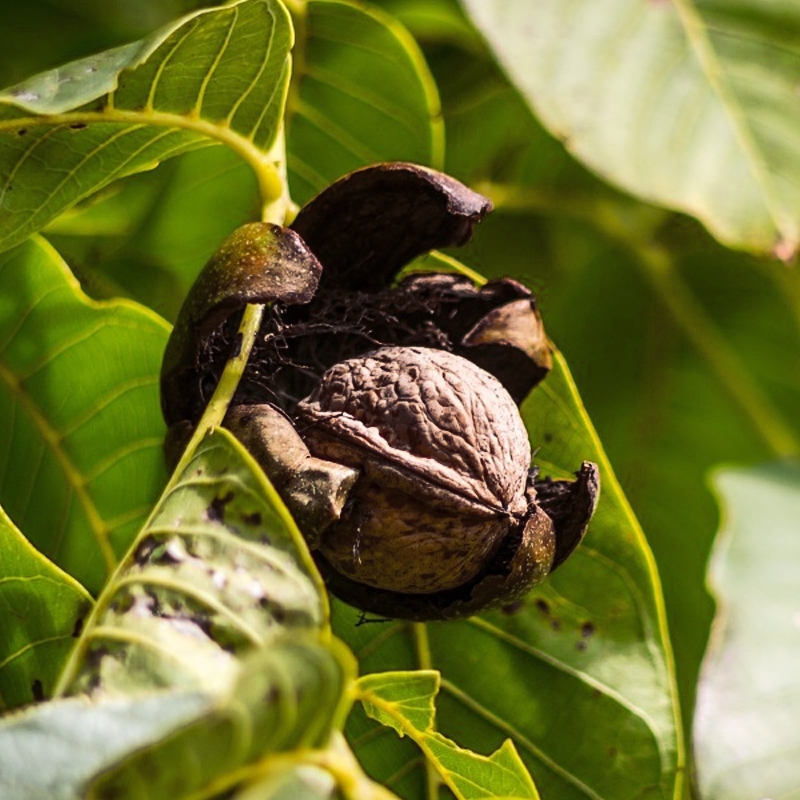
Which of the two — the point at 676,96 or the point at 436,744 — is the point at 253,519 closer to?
the point at 436,744

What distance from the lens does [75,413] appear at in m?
1.51

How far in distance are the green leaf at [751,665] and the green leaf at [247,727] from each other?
672 mm

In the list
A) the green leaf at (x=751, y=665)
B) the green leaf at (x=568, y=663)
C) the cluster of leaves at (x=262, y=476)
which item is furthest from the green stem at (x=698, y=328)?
the green leaf at (x=568, y=663)

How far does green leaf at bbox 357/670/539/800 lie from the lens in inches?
47.1

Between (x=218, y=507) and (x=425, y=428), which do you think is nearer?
(x=218, y=507)

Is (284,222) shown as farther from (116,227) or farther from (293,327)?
(116,227)

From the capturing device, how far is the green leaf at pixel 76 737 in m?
0.88

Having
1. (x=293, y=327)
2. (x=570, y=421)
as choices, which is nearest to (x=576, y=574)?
(x=570, y=421)

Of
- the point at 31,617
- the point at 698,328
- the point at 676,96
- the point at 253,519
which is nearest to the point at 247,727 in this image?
the point at 253,519

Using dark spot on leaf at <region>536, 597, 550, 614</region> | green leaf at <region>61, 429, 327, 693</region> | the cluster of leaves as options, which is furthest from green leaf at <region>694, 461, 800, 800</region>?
green leaf at <region>61, 429, 327, 693</region>

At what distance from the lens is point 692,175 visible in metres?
1.83

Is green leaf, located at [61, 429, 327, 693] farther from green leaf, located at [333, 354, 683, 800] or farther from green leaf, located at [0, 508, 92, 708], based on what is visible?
green leaf, located at [333, 354, 683, 800]

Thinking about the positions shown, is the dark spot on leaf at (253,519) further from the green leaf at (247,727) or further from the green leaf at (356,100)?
the green leaf at (356,100)

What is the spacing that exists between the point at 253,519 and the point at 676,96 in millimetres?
1158
